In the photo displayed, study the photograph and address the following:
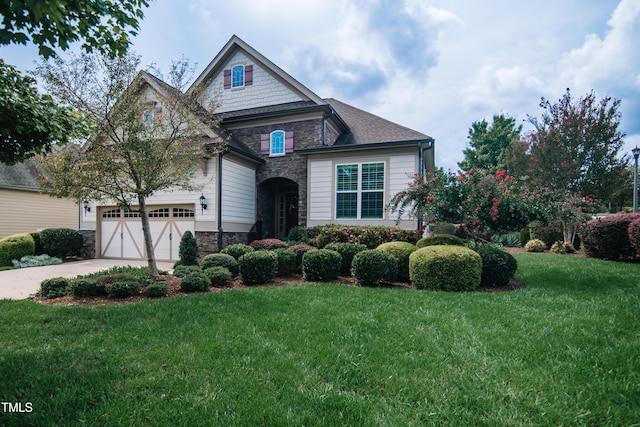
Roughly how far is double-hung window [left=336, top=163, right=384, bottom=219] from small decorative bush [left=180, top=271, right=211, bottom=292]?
627 centimetres

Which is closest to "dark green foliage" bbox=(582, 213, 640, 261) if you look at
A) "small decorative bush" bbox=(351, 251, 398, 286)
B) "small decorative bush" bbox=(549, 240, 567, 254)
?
"small decorative bush" bbox=(549, 240, 567, 254)

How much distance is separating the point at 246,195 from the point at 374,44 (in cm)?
753

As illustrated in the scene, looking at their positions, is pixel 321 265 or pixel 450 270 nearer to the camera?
pixel 450 270

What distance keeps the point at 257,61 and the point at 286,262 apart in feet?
33.3

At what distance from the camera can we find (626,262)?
934cm

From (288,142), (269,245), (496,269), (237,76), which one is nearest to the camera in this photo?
(496,269)

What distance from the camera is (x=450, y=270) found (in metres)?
6.54

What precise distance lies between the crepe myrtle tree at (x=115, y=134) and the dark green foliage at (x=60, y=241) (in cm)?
764

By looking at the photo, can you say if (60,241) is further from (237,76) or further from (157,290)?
(237,76)

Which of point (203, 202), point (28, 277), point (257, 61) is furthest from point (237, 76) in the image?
point (28, 277)

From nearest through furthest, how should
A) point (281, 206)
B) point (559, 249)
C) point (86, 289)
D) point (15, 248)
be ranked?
point (86, 289) < point (15, 248) < point (559, 249) < point (281, 206)

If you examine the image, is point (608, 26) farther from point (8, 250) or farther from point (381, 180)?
point (8, 250)

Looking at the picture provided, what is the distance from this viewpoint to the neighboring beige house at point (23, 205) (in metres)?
15.4

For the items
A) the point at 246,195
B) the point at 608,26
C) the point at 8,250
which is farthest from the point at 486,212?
the point at 8,250
